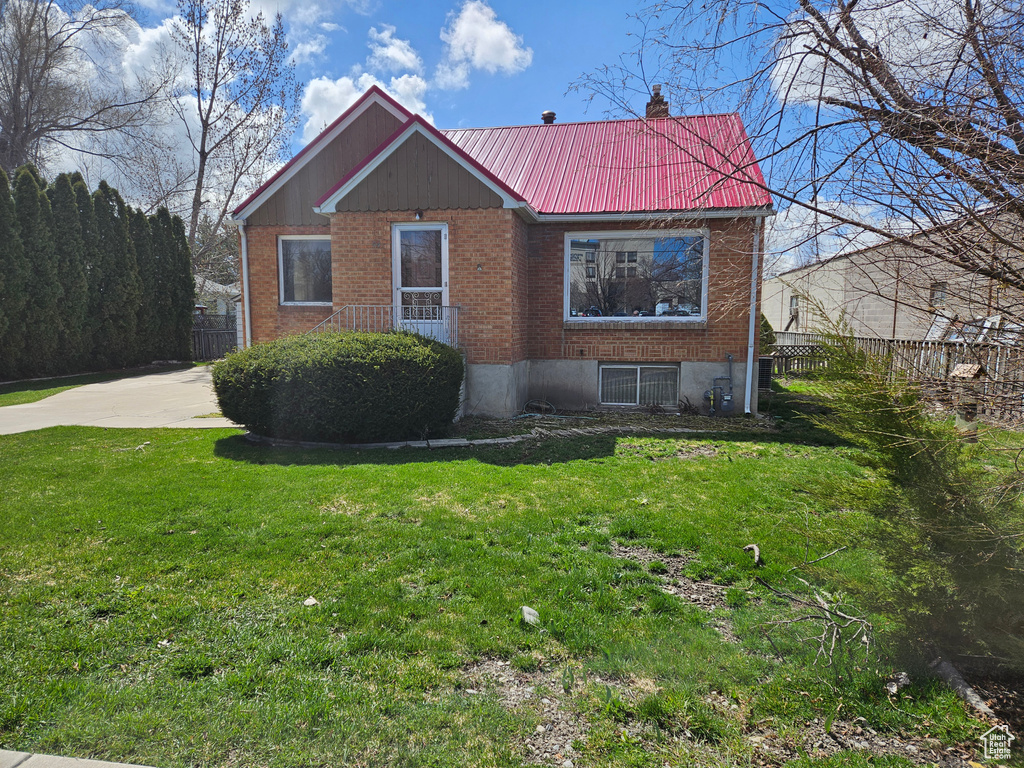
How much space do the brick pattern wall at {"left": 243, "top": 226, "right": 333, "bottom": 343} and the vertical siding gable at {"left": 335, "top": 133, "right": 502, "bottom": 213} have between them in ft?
7.31

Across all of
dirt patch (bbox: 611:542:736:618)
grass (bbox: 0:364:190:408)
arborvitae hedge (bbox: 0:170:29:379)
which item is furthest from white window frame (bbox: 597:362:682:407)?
arborvitae hedge (bbox: 0:170:29:379)

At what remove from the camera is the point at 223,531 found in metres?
4.84

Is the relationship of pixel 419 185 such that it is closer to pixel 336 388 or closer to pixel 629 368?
pixel 336 388

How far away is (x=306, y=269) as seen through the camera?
12484 millimetres

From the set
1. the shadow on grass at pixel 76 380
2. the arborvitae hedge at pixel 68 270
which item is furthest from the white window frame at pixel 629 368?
the arborvitae hedge at pixel 68 270

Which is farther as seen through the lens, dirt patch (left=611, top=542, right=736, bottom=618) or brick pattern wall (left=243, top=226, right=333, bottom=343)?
brick pattern wall (left=243, top=226, right=333, bottom=343)

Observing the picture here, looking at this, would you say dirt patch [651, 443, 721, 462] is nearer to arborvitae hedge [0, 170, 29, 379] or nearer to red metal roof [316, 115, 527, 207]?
red metal roof [316, 115, 527, 207]

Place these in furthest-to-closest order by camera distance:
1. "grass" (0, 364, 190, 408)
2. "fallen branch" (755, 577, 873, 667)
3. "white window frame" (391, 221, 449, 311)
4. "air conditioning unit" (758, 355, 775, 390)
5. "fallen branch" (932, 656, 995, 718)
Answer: "air conditioning unit" (758, 355, 775, 390) < "grass" (0, 364, 190, 408) < "white window frame" (391, 221, 449, 311) < "fallen branch" (755, 577, 873, 667) < "fallen branch" (932, 656, 995, 718)

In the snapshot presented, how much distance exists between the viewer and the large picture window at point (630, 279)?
37.1 feet

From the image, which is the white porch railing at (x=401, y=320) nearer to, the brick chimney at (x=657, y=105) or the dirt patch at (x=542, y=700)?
the brick chimney at (x=657, y=105)

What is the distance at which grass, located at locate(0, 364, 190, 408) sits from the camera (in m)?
12.4

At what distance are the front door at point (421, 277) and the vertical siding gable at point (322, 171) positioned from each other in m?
2.61

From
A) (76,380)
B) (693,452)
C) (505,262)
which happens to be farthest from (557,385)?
(76,380)

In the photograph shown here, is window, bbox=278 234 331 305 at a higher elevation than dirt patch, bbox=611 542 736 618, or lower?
higher
